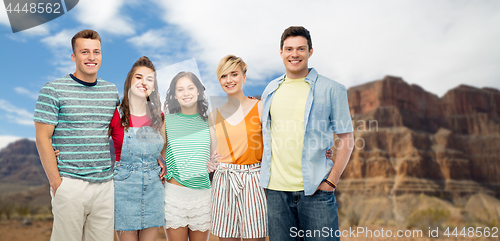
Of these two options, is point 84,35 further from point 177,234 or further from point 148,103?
point 177,234

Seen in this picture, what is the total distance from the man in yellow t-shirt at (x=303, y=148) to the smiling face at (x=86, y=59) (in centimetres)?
161

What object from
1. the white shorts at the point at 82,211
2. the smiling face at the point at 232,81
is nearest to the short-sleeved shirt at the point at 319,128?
the smiling face at the point at 232,81

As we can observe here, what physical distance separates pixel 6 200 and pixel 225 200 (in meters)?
25.1

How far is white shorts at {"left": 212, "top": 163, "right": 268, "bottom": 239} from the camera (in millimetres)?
2883

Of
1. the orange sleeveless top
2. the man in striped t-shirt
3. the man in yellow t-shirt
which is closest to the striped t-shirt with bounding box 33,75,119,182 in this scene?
the man in striped t-shirt

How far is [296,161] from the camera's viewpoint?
2.75 meters

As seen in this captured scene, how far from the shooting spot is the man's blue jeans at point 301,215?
8.64 ft

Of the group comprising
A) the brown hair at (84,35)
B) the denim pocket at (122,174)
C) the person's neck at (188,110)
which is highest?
the brown hair at (84,35)

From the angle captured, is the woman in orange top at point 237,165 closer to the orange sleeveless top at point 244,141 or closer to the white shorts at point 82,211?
the orange sleeveless top at point 244,141

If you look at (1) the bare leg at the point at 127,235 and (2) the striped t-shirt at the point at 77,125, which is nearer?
(2) the striped t-shirt at the point at 77,125

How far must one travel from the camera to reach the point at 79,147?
276 centimetres

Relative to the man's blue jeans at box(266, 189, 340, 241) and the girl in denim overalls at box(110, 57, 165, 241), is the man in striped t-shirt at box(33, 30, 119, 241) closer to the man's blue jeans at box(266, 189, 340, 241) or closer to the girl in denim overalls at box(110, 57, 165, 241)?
the girl in denim overalls at box(110, 57, 165, 241)

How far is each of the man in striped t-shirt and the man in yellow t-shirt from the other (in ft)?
4.66

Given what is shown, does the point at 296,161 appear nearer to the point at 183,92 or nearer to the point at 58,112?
the point at 183,92
